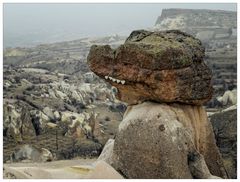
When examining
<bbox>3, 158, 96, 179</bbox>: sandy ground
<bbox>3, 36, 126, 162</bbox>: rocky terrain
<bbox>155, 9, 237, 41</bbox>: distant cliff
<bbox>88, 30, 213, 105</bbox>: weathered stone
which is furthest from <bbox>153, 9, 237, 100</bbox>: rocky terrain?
<bbox>3, 158, 96, 179</bbox>: sandy ground

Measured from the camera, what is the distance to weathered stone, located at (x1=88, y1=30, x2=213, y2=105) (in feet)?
34.5

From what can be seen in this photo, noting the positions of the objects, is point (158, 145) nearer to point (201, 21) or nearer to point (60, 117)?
point (60, 117)

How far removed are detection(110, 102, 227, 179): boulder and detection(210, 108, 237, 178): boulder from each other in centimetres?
666

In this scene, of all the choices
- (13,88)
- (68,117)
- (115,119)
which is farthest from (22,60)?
(68,117)

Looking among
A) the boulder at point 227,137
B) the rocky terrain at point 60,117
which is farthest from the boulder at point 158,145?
the rocky terrain at point 60,117

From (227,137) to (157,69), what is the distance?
9400 millimetres

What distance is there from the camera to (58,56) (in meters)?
98.9

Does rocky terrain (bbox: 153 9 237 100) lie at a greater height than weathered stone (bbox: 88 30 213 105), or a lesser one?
lesser

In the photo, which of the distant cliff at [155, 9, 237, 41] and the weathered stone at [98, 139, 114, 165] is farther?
the distant cliff at [155, 9, 237, 41]

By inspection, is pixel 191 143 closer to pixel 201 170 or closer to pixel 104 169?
pixel 201 170

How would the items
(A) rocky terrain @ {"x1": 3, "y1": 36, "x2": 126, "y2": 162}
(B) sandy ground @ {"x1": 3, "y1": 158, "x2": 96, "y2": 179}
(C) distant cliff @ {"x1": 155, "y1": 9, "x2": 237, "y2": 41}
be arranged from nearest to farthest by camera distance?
1. (B) sandy ground @ {"x1": 3, "y1": 158, "x2": 96, "y2": 179}
2. (A) rocky terrain @ {"x1": 3, "y1": 36, "x2": 126, "y2": 162}
3. (C) distant cliff @ {"x1": 155, "y1": 9, "x2": 237, "y2": 41}

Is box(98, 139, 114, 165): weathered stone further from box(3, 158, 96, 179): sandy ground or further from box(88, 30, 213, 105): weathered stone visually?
box(88, 30, 213, 105): weathered stone

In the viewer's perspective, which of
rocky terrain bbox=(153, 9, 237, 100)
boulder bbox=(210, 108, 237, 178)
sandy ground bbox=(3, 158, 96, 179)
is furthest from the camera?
rocky terrain bbox=(153, 9, 237, 100)

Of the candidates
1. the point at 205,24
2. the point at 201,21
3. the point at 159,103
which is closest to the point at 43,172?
the point at 159,103
